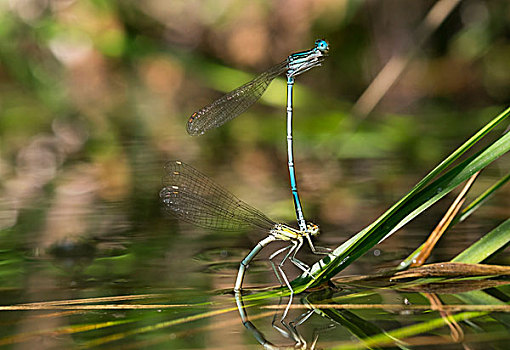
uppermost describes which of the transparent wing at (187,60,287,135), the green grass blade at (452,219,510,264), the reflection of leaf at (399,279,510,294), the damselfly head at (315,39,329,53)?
the damselfly head at (315,39,329,53)

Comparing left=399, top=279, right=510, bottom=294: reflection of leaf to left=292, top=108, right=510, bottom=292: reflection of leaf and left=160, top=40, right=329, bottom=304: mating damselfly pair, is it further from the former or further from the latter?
left=160, top=40, right=329, bottom=304: mating damselfly pair

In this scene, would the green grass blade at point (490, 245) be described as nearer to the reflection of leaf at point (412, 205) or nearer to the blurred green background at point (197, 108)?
the reflection of leaf at point (412, 205)

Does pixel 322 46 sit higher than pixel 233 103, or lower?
higher

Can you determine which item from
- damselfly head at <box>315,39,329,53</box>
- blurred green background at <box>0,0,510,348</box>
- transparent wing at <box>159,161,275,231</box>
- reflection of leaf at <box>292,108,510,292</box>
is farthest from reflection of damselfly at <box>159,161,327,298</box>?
damselfly head at <box>315,39,329,53</box>

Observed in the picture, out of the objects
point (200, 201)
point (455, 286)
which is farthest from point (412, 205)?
point (200, 201)

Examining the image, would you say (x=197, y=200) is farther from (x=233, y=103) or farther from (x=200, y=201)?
(x=233, y=103)

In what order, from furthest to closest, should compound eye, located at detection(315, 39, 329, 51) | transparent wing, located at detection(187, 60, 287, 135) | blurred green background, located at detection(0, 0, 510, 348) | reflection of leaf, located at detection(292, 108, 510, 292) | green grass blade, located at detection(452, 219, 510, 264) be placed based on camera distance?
blurred green background, located at detection(0, 0, 510, 348) < transparent wing, located at detection(187, 60, 287, 135) < compound eye, located at detection(315, 39, 329, 51) < green grass blade, located at detection(452, 219, 510, 264) < reflection of leaf, located at detection(292, 108, 510, 292)

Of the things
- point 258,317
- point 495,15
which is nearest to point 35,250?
point 258,317
